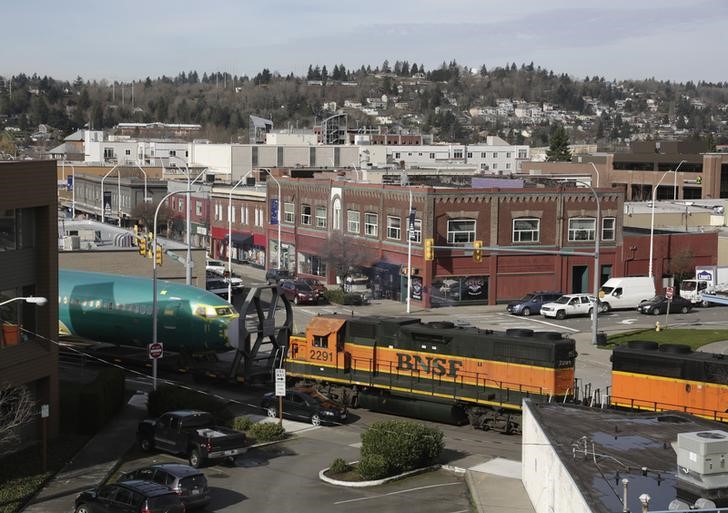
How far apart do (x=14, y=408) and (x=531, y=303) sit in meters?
40.2

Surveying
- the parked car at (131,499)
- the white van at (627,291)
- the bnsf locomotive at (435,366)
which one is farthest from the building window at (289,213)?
the parked car at (131,499)

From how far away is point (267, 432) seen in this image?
3731 centimetres

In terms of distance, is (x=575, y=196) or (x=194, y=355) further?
(x=575, y=196)

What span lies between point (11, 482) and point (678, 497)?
1956 centimetres

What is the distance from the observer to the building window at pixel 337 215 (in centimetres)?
8119

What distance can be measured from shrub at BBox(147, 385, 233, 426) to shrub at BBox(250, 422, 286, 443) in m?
1.33

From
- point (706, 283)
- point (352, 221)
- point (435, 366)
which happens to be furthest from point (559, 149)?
point (435, 366)

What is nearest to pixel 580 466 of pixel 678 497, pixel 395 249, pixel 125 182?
pixel 678 497

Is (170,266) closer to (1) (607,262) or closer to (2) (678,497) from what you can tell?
(1) (607,262)

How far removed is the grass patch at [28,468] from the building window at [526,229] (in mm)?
41804

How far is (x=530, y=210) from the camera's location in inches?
2894

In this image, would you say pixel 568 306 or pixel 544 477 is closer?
pixel 544 477

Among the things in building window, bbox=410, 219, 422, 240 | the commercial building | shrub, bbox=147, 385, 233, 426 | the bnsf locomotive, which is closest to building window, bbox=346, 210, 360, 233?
building window, bbox=410, 219, 422, 240

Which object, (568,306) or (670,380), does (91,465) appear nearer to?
(670,380)
